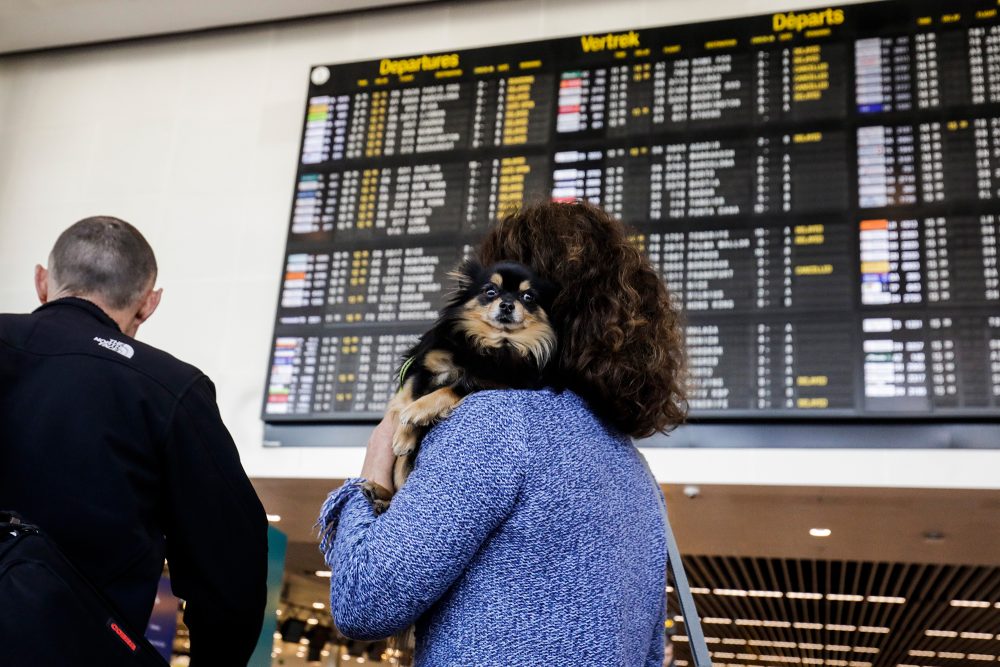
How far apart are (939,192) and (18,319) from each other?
3653mm

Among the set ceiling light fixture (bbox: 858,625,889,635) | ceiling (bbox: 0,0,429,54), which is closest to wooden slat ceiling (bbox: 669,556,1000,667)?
ceiling light fixture (bbox: 858,625,889,635)

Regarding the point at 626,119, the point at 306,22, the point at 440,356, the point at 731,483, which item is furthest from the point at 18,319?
the point at 306,22

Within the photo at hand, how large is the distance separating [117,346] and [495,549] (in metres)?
0.78

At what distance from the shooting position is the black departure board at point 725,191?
4.01 metres

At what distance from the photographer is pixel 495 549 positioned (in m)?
1.21

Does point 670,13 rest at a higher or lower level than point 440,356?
higher

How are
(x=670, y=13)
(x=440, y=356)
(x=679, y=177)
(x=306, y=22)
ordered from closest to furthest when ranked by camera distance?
1. (x=440, y=356)
2. (x=679, y=177)
3. (x=670, y=13)
4. (x=306, y=22)

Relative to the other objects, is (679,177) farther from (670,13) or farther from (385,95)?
(385,95)

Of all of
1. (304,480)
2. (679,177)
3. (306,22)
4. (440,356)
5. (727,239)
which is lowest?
(304,480)

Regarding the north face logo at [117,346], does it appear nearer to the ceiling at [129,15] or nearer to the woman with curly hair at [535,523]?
the woman with curly hair at [535,523]

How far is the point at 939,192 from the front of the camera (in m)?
4.14

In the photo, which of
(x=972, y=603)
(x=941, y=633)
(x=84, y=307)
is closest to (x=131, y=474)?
(x=84, y=307)

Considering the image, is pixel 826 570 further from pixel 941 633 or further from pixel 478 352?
A: pixel 478 352

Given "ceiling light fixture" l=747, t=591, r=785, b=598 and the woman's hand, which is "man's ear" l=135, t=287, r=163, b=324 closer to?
the woman's hand
